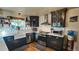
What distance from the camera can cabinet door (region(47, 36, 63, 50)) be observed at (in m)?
1.36

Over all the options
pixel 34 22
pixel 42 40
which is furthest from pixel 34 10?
pixel 42 40

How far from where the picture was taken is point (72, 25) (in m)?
1.32

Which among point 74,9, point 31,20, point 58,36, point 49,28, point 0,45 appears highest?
point 74,9

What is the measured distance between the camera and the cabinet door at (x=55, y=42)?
1.36 metres

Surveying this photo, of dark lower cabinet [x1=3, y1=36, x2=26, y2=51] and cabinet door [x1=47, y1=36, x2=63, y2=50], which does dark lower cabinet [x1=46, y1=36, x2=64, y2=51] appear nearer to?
cabinet door [x1=47, y1=36, x2=63, y2=50]

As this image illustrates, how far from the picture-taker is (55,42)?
1.37 m

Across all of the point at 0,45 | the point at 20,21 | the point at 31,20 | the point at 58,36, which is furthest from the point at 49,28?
the point at 0,45

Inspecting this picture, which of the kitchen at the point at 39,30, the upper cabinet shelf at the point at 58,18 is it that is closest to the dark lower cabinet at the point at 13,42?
the kitchen at the point at 39,30

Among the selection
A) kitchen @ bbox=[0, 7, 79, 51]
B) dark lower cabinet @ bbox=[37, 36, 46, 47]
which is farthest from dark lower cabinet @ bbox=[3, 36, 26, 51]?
dark lower cabinet @ bbox=[37, 36, 46, 47]

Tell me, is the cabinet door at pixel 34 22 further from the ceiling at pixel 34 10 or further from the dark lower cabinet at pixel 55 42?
the dark lower cabinet at pixel 55 42

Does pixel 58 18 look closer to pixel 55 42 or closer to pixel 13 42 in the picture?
pixel 55 42

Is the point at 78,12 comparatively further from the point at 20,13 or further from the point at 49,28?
the point at 20,13

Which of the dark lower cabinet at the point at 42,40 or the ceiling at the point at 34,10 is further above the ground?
the ceiling at the point at 34,10
